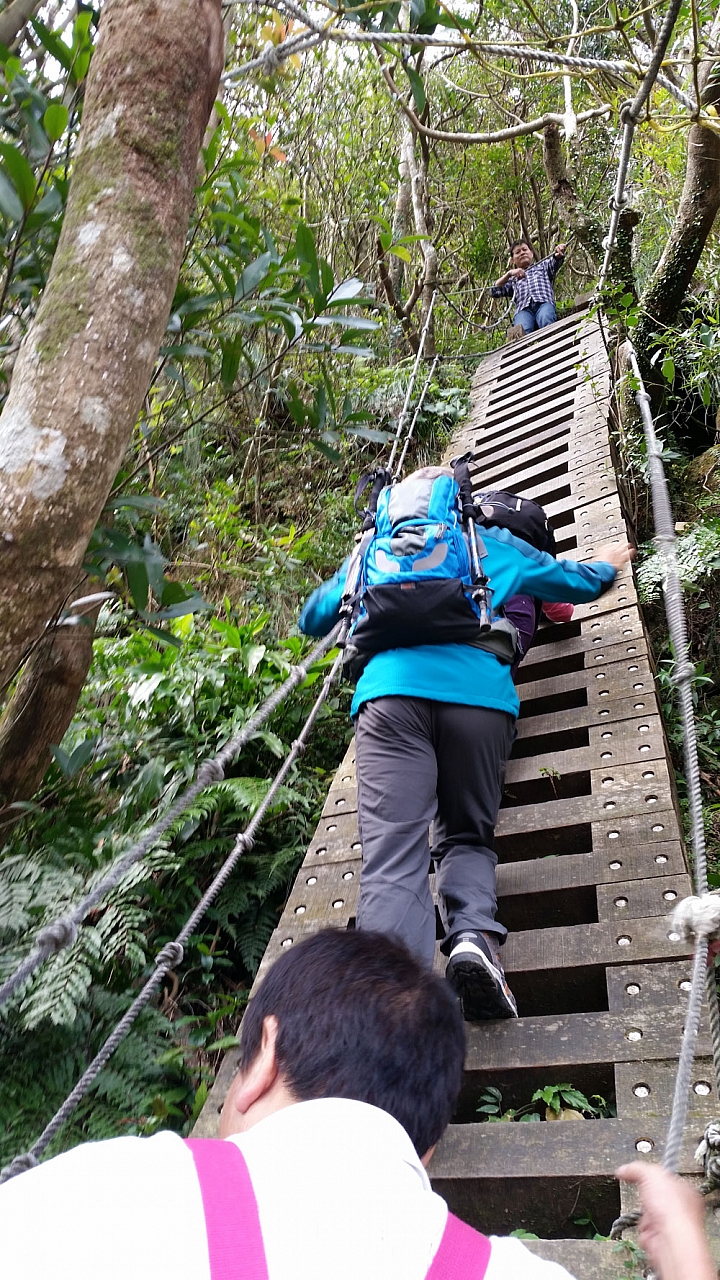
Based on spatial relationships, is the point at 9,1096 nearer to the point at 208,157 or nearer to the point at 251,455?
the point at 208,157

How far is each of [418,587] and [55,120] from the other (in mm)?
1363

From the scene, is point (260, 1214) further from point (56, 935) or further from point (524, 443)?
point (524, 443)

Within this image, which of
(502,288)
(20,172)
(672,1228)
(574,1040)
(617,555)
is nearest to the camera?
(672,1228)

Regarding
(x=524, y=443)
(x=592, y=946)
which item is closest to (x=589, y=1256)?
(x=592, y=946)

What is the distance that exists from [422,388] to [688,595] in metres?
3.49

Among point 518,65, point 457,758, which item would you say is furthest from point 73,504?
point 518,65

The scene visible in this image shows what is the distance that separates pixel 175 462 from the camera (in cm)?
558

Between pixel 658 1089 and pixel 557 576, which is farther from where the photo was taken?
pixel 557 576

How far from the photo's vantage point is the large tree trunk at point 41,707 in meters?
2.41

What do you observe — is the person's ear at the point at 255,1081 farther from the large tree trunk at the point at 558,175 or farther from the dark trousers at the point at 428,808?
the large tree trunk at the point at 558,175

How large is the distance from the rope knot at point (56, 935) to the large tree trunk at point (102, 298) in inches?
19.0

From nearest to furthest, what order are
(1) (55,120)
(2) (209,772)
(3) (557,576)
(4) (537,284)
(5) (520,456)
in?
(1) (55,120)
(2) (209,772)
(3) (557,576)
(5) (520,456)
(4) (537,284)

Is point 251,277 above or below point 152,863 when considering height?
above

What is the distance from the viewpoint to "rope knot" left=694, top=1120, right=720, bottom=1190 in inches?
57.8
